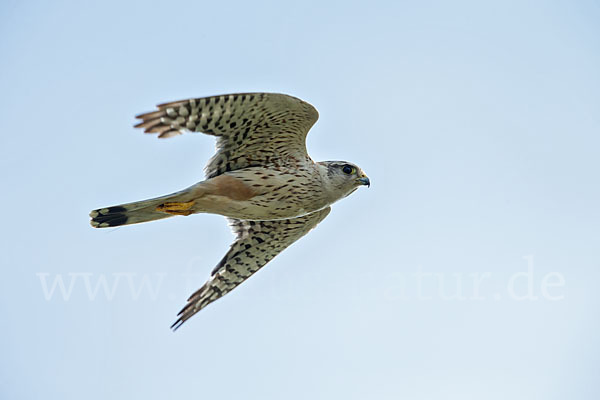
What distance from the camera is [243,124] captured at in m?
7.39

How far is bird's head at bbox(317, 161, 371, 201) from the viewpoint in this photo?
7.77 meters

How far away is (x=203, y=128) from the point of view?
729 cm

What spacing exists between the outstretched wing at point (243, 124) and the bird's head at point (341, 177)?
0.32 meters

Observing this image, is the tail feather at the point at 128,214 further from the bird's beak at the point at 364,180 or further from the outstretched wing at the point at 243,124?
the bird's beak at the point at 364,180

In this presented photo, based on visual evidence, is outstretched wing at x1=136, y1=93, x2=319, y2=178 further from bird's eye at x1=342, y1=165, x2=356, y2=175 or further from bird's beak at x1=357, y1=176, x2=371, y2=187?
bird's beak at x1=357, y1=176, x2=371, y2=187

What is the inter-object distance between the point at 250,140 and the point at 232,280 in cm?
194

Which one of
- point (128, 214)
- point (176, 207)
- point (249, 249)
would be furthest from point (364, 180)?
point (128, 214)

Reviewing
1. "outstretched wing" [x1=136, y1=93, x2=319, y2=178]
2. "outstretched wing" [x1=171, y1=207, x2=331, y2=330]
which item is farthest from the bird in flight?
"outstretched wing" [x1=171, y1=207, x2=331, y2=330]

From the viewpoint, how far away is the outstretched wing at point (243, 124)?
6.89m

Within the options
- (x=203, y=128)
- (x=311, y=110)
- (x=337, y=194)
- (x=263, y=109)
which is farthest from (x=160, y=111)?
(x=337, y=194)

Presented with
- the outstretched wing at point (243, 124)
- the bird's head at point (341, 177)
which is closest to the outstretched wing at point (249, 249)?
the bird's head at point (341, 177)

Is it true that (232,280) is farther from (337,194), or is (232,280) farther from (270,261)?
(337,194)

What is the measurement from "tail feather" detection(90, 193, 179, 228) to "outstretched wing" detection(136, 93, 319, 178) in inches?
27.9

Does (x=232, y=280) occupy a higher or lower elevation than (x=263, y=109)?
lower
